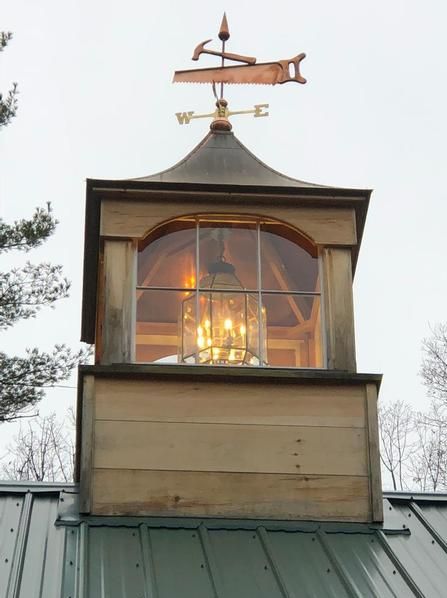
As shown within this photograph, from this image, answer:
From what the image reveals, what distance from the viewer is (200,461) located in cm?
805

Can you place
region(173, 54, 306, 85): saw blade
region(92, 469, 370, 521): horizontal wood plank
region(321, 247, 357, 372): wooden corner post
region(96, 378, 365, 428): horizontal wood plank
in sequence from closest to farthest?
region(92, 469, 370, 521): horizontal wood plank → region(96, 378, 365, 428): horizontal wood plank → region(321, 247, 357, 372): wooden corner post → region(173, 54, 306, 85): saw blade

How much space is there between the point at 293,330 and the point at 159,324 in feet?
3.19

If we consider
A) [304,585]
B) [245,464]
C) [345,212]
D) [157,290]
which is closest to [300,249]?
[345,212]

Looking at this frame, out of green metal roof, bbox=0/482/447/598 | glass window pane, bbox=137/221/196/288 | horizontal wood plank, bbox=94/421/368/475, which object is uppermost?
glass window pane, bbox=137/221/196/288

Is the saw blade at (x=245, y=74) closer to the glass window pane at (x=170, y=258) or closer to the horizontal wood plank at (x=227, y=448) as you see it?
the glass window pane at (x=170, y=258)

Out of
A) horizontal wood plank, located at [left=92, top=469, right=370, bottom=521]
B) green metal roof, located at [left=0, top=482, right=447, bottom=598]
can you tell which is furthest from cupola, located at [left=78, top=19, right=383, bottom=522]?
green metal roof, located at [left=0, top=482, right=447, bottom=598]

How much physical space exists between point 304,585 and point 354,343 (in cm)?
210

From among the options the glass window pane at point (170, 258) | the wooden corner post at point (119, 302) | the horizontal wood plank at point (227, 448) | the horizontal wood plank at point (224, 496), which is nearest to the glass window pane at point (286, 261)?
the glass window pane at point (170, 258)

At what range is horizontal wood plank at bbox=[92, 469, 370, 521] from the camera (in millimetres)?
7898

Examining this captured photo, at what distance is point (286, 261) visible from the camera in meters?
9.32

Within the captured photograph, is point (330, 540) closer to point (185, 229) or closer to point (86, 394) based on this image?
point (86, 394)

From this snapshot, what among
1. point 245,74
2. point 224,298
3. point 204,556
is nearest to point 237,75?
point 245,74

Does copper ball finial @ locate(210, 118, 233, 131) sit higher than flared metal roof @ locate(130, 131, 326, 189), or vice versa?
copper ball finial @ locate(210, 118, 233, 131)

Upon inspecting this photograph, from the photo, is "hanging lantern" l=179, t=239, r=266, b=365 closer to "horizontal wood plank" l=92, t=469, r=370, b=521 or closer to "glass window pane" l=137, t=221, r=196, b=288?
"glass window pane" l=137, t=221, r=196, b=288
